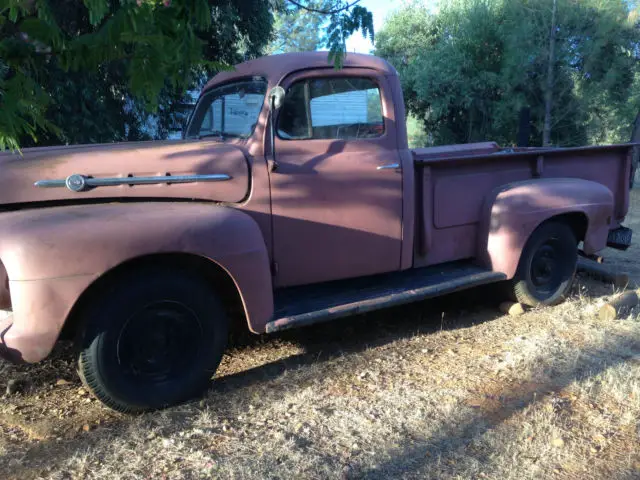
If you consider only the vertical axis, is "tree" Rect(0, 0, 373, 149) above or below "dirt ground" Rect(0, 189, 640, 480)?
above

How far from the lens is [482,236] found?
14.6 ft

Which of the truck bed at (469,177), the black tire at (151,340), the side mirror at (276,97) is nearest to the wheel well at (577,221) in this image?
the truck bed at (469,177)

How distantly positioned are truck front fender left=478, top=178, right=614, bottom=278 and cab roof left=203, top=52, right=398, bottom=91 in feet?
4.33

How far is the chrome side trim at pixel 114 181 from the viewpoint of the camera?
301 centimetres

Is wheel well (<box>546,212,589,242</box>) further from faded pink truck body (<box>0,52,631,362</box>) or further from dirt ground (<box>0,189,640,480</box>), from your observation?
dirt ground (<box>0,189,640,480</box>)

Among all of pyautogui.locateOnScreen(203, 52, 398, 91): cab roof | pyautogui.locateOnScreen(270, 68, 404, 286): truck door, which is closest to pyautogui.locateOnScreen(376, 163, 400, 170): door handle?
pyautogui.locateOnScreen(270, 68, 404, 286): truck door

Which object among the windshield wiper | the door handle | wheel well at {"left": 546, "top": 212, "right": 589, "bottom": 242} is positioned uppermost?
the windshield wiper

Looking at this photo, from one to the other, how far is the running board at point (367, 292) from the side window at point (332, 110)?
1.04 meters

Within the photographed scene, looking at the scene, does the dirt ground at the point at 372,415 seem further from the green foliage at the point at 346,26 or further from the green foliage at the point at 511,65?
the green foliage at the point at 511,65

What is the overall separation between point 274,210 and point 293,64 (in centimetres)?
101

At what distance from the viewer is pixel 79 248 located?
266 cm

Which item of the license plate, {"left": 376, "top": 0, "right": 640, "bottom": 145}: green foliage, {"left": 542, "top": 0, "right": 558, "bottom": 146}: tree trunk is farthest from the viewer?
{"left": 376, "top": 0, "right": 640, "bottom": 145}: green foliage

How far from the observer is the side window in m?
3.65

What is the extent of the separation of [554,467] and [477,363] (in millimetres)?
1148
